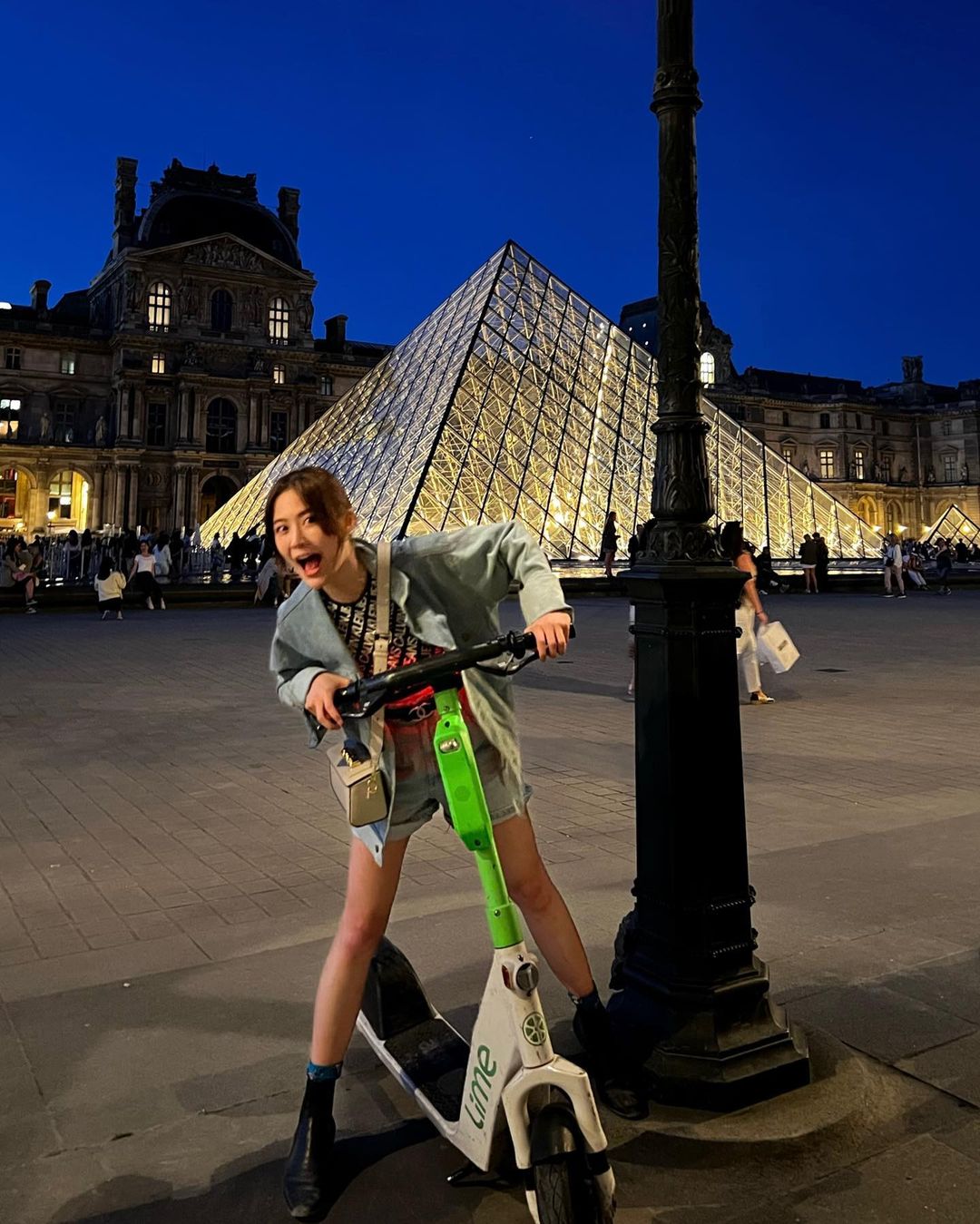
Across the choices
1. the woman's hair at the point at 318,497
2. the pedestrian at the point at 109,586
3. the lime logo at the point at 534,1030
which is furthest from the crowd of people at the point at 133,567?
the lime logo at the point at 534,1030

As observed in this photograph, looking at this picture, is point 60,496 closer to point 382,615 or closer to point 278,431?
point 278,431

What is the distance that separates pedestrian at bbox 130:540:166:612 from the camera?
18.5 m

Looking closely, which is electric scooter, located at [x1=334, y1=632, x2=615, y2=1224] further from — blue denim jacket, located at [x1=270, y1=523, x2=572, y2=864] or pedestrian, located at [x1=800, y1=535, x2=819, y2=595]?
pedestrian, located at [x1=800, y1=535, x2=819, y2=595]

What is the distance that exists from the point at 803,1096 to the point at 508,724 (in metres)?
1.05

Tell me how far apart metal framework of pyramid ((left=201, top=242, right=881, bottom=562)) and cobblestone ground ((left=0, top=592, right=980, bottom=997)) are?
12.6 metres

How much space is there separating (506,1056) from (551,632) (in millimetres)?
720

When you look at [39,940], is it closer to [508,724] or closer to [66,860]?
[66,860]

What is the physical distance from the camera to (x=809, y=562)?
22.8 meters

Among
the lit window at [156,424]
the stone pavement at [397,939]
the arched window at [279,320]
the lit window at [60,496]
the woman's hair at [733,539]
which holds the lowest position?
the stone pavement at [397,939]

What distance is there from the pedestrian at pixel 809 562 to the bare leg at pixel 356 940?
2209 cm

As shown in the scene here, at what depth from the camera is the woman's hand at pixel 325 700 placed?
1707 mm

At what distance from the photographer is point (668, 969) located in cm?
220

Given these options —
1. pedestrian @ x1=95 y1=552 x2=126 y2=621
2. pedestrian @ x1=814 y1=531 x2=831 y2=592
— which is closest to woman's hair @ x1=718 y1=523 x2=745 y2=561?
pedestrian @ x1=95 y1=552 x2=126 y2=621

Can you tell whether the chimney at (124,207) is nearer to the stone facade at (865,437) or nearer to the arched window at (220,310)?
the arched window at (220,310)
